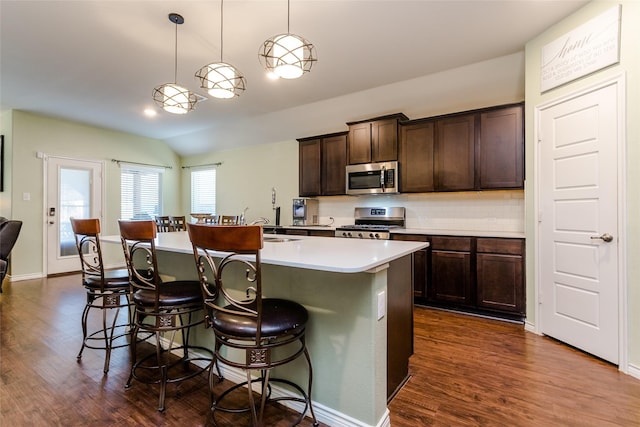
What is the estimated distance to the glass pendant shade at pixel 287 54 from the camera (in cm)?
189

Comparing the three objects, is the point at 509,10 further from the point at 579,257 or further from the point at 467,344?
the point at 467,344

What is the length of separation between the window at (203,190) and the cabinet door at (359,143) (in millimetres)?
3594

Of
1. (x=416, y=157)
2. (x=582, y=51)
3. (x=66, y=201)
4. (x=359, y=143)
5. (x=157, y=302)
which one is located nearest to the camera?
(x=157, y=302)

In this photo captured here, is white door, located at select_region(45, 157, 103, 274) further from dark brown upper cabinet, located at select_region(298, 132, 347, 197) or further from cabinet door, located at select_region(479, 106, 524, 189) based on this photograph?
cabinet door, located at select_region(479, 106, 524, 189)

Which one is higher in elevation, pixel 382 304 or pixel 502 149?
pixel 502 149

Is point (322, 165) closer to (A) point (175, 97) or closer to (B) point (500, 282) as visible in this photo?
(A) point (175, 97)

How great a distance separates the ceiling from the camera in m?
2.42

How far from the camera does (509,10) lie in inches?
96.0

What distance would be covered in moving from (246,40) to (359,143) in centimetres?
200

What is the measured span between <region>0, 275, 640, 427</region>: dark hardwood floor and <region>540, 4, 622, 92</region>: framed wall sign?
7.38 ft

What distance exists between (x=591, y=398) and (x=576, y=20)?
2.78 metres

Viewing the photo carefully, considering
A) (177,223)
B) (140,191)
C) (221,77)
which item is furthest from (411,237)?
(140,191)

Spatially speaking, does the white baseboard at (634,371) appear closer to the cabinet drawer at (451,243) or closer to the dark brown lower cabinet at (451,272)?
the dark brown lower cabinet at (451,272)

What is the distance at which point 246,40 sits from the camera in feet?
9.41
